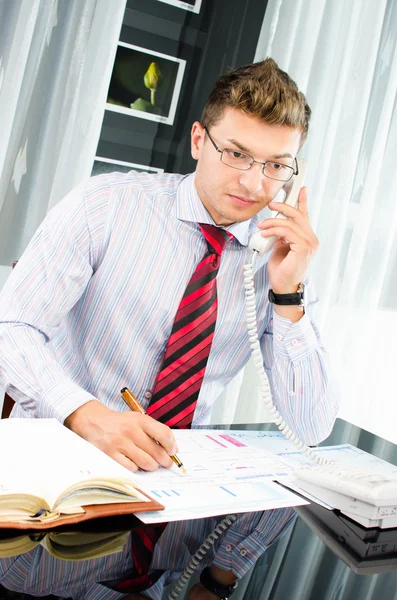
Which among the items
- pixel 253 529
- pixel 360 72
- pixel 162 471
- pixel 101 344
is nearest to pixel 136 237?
pixel 101 344

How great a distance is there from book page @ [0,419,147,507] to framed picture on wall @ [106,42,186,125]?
181 cm

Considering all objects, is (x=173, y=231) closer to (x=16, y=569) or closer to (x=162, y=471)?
(x=162, y=471)

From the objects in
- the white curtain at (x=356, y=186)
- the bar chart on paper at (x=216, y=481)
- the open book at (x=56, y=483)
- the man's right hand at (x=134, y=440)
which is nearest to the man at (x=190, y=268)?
the bar chart on paper at (x=216, y=481)

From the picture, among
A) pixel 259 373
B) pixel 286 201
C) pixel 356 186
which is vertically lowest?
pixel 259 373

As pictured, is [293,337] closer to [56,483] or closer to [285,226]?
[285,226]

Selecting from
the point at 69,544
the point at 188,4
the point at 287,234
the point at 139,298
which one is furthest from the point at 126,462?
the point at 188,4

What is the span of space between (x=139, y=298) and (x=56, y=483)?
0.76m

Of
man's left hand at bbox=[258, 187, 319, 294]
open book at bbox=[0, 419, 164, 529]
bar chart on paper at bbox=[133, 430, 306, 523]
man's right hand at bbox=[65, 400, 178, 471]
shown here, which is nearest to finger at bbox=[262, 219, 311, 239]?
man's left hand at bbox=[258, 187, 319, 294]

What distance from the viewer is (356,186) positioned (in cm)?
310

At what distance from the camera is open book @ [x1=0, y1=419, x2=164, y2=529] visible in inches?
32.3

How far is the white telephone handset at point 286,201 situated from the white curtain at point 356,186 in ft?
4.75

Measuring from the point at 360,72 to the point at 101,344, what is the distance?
2.02 metres

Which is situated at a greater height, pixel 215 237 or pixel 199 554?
pixel 215 237

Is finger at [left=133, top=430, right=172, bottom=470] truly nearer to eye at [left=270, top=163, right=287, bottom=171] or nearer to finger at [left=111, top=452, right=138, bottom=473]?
finger at [left=111, top=452, right=138, bottom=473]
